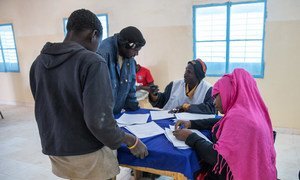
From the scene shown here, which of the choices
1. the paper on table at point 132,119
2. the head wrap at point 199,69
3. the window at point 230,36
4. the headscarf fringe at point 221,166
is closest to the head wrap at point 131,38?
the paper on table at point 132,119

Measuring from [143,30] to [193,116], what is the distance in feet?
8.93

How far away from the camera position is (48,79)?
3.52 ft

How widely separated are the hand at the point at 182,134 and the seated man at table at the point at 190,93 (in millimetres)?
564

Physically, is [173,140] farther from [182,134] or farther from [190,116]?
[190,116]

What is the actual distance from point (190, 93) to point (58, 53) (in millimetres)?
1476

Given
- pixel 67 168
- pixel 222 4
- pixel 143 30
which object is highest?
pixel 222 4

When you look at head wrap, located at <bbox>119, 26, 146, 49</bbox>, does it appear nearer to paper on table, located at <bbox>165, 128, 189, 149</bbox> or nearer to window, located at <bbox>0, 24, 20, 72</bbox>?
paper on table, located at <bbox>165, 128, 189, 149</bbox>

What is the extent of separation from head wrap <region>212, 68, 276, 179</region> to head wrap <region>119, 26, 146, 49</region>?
785 mm

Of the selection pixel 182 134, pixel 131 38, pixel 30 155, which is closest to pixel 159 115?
pixel 182 134

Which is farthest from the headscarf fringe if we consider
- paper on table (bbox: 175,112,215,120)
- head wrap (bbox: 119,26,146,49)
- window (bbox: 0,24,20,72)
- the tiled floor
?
window (bbox: 0,24,20,72)

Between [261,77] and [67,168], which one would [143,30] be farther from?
[67,168]

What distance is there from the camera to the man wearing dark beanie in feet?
5.95

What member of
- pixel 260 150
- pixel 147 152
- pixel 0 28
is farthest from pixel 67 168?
pixel 0 28

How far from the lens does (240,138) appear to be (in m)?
1.21
